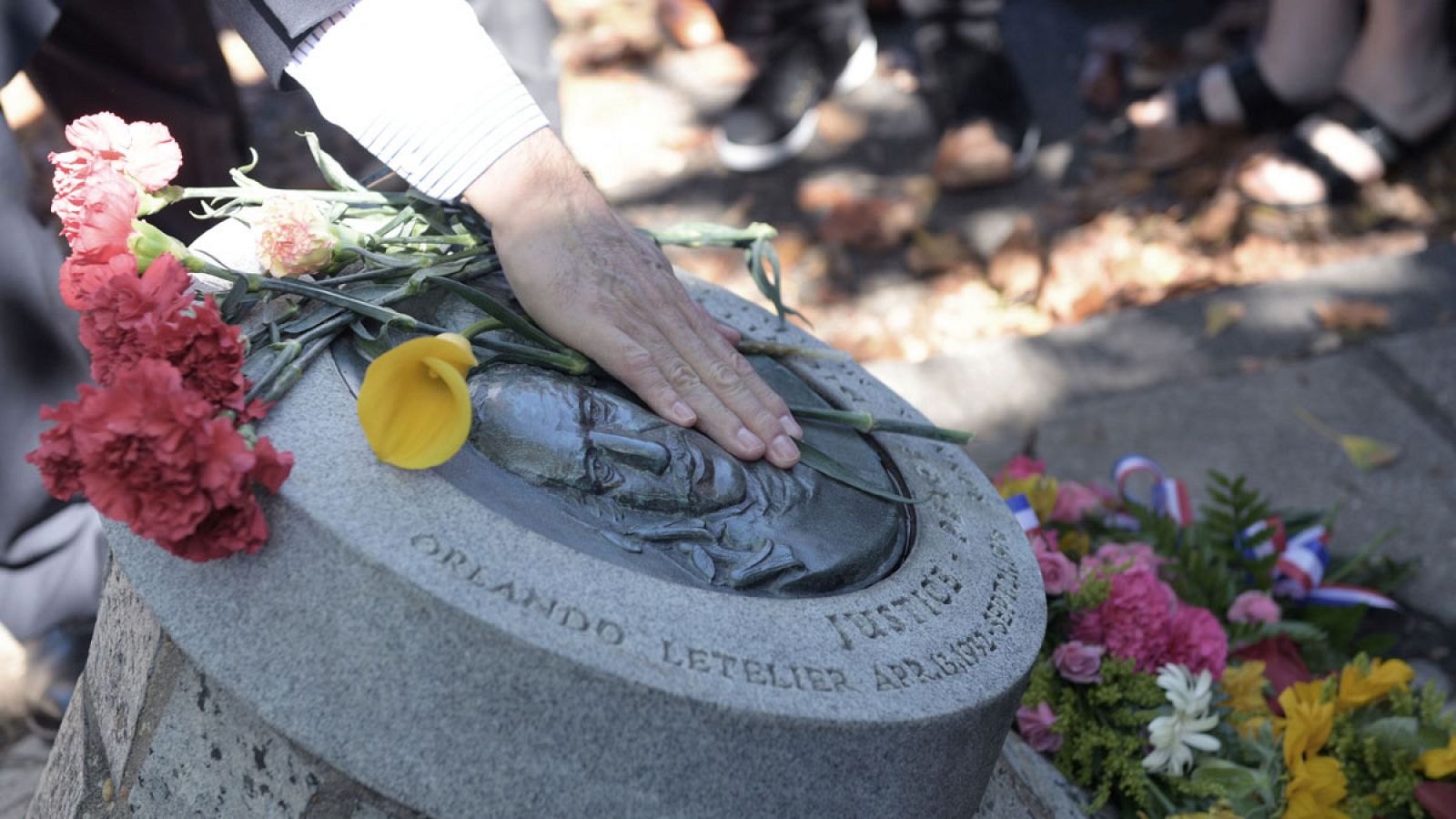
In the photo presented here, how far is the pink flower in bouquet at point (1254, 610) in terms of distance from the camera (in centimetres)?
235

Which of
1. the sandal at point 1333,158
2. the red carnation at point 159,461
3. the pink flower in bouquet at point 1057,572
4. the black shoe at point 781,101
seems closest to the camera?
the red carnation at point 159,461

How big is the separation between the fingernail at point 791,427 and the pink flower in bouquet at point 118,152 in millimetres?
882

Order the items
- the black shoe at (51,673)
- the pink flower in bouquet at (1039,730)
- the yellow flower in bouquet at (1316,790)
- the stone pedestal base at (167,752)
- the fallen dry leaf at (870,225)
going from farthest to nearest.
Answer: the fallen dry leaf at (870,225) → the black shoe at (51,673) → the pink flower in bouquet at (1039,730) → the yellow flower in bouquet at (1316,790) → the stone pedestal base at (167,752)

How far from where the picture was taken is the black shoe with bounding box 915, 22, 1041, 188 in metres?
4.16

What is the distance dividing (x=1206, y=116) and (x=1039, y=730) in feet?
9.46

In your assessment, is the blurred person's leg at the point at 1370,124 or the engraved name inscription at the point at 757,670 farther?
the blurred person's leg at the point at 1370,124

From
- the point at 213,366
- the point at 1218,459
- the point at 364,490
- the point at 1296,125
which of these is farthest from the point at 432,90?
the point at 1296,125

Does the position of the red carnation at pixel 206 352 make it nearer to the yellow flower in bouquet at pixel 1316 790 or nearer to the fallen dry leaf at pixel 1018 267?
the yellow flower in bouquet at pixel 1316 790

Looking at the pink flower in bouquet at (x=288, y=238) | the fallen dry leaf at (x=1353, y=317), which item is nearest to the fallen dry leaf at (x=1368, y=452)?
the fallen dry leaf at (x=1353, y=317)

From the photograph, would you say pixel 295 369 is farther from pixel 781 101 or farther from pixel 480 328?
pixel 781 101

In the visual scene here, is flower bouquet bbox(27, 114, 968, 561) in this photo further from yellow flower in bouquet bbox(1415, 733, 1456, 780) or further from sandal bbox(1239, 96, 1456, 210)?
sandal bbox(1239, 96, 1456, 210)

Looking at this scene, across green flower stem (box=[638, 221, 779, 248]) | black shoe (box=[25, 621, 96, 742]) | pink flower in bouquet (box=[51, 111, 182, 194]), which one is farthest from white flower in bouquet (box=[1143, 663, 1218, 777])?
black shoe (box=[25, 621, 96, 742])

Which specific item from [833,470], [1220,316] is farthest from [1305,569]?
[833,470]

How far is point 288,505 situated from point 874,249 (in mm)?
2906
